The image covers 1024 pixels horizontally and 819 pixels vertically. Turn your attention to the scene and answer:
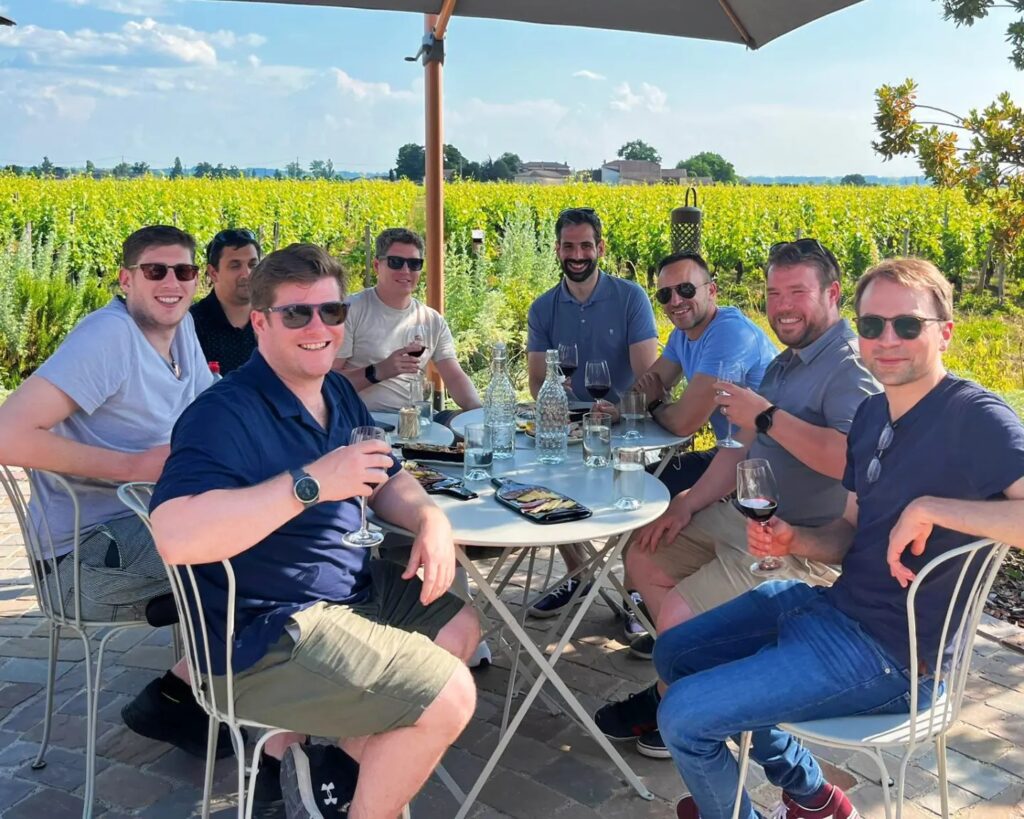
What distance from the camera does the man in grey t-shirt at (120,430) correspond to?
7.93ft

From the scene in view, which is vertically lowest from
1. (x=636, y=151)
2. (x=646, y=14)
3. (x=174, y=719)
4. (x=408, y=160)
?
(x=174, y=719)

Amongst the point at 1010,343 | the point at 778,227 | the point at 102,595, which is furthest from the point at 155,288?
the point at 778,227

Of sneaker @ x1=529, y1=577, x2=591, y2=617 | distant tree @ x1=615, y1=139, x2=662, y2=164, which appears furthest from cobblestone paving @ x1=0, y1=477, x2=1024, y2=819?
distant tree @ x1=615, y1=139, x2=662, y2=164

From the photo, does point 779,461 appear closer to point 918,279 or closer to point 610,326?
point 918,279

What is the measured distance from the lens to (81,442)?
2566mm

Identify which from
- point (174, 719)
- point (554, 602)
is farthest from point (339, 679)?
point (554, 602)

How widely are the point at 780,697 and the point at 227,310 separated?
Result: 284cm

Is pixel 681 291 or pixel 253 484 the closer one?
pixel 253 484

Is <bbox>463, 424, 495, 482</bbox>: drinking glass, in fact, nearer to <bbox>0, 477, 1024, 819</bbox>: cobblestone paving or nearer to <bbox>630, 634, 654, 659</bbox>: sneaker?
<bbox>0, 477, 1024, 819</bbox>: cobblestone paving

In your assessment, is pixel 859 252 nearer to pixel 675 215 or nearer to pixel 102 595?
pixel 675 215

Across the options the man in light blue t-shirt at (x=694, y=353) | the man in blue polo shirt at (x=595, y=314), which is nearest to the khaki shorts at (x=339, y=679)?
the man in light blue t-shirt at (x=694, y=353)

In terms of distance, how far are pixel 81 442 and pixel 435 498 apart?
1.04 metres

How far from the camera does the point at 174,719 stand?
2.71 meters

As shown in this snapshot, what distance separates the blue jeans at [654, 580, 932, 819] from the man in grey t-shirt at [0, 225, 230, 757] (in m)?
1.51
